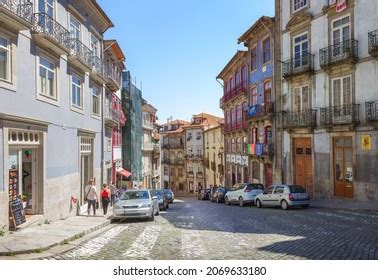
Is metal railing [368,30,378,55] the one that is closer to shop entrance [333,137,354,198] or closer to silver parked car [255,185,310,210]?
shop entrance [333,137,354,198]

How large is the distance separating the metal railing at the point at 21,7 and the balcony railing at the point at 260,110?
15.8 meters

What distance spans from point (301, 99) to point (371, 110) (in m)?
4.80

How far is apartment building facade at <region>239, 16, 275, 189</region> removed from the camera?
23.8 m

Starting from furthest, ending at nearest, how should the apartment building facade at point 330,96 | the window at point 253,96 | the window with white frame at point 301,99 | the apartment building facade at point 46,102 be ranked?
1. the window at point 253,96
2. the window with white frame at point 301,99
3. the apartment building facade at point 330,96
4. the apartment building facade at point 46,102

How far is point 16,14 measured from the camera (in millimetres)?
9164

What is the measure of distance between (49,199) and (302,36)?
15.0 metres

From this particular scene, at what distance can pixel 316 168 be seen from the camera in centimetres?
1992

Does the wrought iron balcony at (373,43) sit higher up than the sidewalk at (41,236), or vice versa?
the wrought iron balcony at (373,43)

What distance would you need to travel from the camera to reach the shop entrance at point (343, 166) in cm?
1792

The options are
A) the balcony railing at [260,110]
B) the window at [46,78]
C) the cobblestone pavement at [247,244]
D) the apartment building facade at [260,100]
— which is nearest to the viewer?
the cobblestone pavement at [247,244]

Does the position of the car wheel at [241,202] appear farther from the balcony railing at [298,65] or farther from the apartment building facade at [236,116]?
the apartment building facade at [236,116]

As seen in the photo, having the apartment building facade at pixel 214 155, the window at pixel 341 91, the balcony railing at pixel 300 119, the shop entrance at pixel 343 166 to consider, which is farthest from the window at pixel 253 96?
the apartment building facade at pixel 214 155
